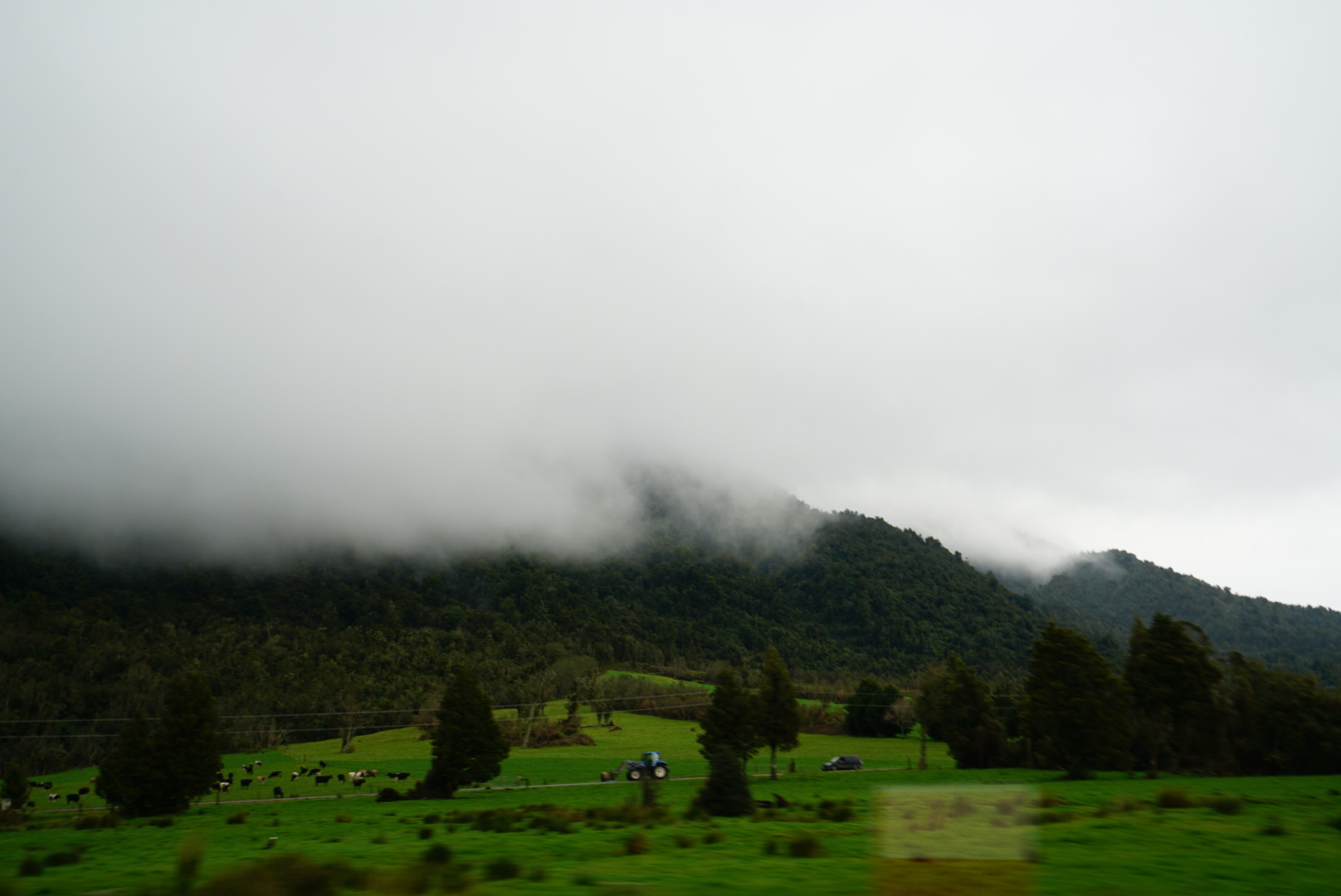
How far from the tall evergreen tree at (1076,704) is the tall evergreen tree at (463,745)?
38.8m

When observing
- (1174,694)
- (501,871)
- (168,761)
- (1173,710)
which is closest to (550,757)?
(168,761)

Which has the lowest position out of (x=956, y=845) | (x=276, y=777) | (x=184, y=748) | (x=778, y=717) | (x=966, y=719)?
(x=276, y=777)

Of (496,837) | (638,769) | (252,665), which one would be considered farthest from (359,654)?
(496,837)

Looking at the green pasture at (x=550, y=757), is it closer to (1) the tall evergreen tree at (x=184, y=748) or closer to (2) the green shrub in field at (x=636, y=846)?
(1) the tall evergreen tree at (x=184, y=748)

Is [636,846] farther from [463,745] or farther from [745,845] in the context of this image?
[463,745]

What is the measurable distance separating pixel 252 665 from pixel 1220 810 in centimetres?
18311

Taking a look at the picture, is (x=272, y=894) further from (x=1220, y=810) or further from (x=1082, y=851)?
(x=1220, y=810)

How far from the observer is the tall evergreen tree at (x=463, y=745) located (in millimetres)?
50312

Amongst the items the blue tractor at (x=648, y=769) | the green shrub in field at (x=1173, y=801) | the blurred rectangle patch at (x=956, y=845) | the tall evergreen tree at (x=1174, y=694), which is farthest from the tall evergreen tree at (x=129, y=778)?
the tall evergreen tree at (x=1174, y=694)

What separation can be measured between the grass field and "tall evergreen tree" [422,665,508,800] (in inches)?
298

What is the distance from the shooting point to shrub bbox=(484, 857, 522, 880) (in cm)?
1230

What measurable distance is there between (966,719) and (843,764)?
13514mm

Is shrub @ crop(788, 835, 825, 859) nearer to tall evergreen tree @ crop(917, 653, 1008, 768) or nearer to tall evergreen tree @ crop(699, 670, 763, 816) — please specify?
tall evergreen tree @ crop(699, 670, 763, 816)

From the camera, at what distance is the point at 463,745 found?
51250mm
